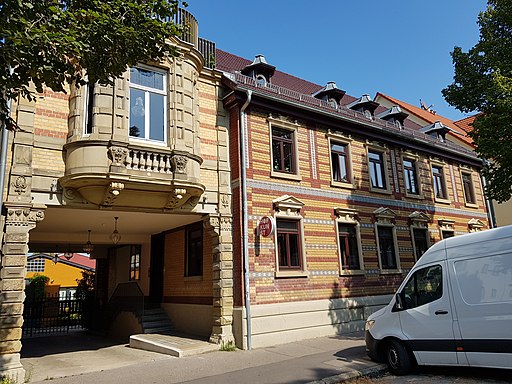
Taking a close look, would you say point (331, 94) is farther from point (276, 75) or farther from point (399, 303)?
point (399, 303)

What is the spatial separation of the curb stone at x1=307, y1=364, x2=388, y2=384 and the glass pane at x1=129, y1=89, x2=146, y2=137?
729 centimetres

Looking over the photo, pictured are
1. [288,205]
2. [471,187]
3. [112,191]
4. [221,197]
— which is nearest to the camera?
[112,191]

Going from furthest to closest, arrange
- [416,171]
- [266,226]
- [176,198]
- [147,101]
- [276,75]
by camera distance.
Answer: [276,75], [416,171], [266,226], [147,101], [176,198]

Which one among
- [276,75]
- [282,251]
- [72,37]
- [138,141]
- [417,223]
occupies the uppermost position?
[276,75]

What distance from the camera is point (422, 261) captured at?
8.26m

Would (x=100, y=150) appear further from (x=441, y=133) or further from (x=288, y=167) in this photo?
(x=441, y=133)

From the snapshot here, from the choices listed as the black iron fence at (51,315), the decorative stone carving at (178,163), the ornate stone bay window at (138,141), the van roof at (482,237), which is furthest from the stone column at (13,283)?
the black iron fence at (51,315)

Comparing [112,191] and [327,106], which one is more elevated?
[327,106]

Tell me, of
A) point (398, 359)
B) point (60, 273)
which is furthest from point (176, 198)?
point (60, 273)

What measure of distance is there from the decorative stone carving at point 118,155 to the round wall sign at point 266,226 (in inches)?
171

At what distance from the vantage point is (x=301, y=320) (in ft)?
→ 40.6

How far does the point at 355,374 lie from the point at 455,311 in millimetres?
2246

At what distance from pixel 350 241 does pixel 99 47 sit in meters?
11.2

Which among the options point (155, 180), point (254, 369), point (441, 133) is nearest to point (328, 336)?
point (254, 369)
